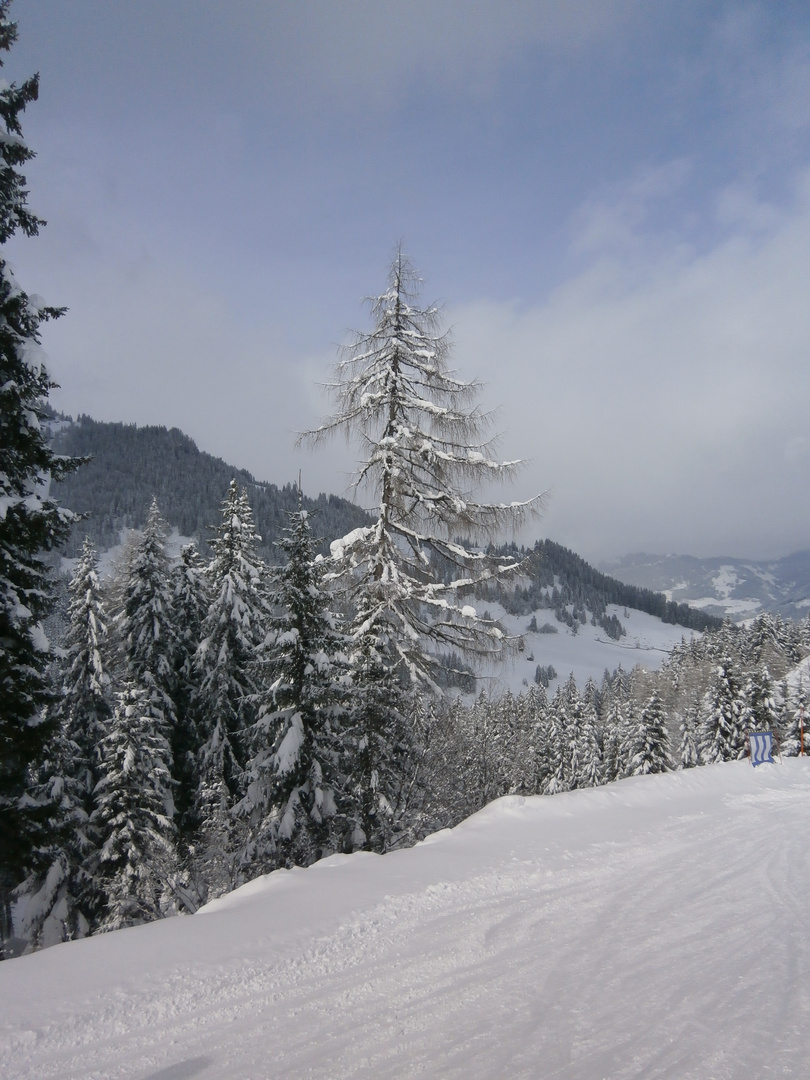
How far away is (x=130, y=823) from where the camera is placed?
Result: 1684 centimetres

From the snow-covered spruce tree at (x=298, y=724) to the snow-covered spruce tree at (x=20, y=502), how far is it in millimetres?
4870

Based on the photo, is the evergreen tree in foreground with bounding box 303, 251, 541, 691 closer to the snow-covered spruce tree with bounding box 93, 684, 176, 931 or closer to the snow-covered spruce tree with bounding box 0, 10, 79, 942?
the snow-covered spruce tree with bounding box 0, 10, 79, 942

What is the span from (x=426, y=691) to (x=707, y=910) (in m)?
→ 5.73

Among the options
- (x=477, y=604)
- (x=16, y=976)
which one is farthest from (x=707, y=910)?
(x=477, y=604)

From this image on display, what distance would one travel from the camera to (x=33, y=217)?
8.80 metres

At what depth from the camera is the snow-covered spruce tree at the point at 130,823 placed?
16.7 meters

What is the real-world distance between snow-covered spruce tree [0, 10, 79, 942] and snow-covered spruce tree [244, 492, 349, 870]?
16.0 ft

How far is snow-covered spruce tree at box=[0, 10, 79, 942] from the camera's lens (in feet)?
27.5

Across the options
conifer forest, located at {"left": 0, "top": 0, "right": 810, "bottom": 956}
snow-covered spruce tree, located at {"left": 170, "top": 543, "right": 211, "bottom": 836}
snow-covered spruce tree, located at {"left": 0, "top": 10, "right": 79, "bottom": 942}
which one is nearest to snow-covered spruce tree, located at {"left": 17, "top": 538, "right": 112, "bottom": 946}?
conifer forest, located at {"left": 0, "top": 0, "right": 810, "bottom": 956}

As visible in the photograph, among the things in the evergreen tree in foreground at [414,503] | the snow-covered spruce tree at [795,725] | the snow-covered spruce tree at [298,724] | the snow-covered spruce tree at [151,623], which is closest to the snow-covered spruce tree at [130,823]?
the snow-covered spruce tree at [151,623]

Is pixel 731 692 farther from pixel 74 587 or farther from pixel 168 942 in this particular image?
pixel 168 942

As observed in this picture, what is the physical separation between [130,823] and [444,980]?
16834 millimetres

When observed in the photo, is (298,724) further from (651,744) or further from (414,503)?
(651,744)

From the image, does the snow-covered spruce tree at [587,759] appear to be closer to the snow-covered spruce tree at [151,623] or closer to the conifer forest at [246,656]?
the conifer forest at [246,656]
